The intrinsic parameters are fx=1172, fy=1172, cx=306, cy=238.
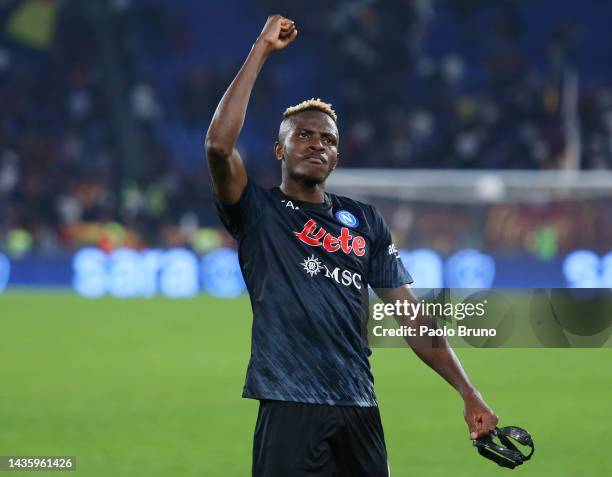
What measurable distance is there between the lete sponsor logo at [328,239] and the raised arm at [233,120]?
0.26 metres

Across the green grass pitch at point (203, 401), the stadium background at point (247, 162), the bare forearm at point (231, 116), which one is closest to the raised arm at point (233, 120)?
the bare forearm at point (231, 116)

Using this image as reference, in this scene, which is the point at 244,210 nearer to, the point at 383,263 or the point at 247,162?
the point at 383,263

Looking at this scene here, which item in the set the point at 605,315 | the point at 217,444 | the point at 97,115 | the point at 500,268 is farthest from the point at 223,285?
the point at 605,315

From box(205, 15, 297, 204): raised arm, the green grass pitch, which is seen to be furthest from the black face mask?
the green grass pitch

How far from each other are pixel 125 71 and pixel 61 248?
6402 mm

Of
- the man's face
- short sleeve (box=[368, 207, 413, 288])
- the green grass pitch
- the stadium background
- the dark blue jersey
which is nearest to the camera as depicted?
Answer: the dark blue jersey

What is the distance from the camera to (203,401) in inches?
368

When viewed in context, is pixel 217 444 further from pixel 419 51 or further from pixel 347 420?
pixel 419 51

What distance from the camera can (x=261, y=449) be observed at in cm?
354

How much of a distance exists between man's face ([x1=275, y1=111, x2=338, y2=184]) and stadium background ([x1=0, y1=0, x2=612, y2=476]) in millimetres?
6113

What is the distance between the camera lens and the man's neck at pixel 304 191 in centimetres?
377

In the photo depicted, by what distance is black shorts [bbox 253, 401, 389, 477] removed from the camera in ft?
11.4

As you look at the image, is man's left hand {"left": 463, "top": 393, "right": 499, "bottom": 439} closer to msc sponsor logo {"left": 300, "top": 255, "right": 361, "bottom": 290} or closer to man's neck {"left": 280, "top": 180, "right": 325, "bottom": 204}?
msc sponsor logo {"left": 300, "top": 255, "right": 361, "bottom": 290}

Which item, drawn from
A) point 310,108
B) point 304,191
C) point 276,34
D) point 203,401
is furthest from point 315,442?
point 203,401
